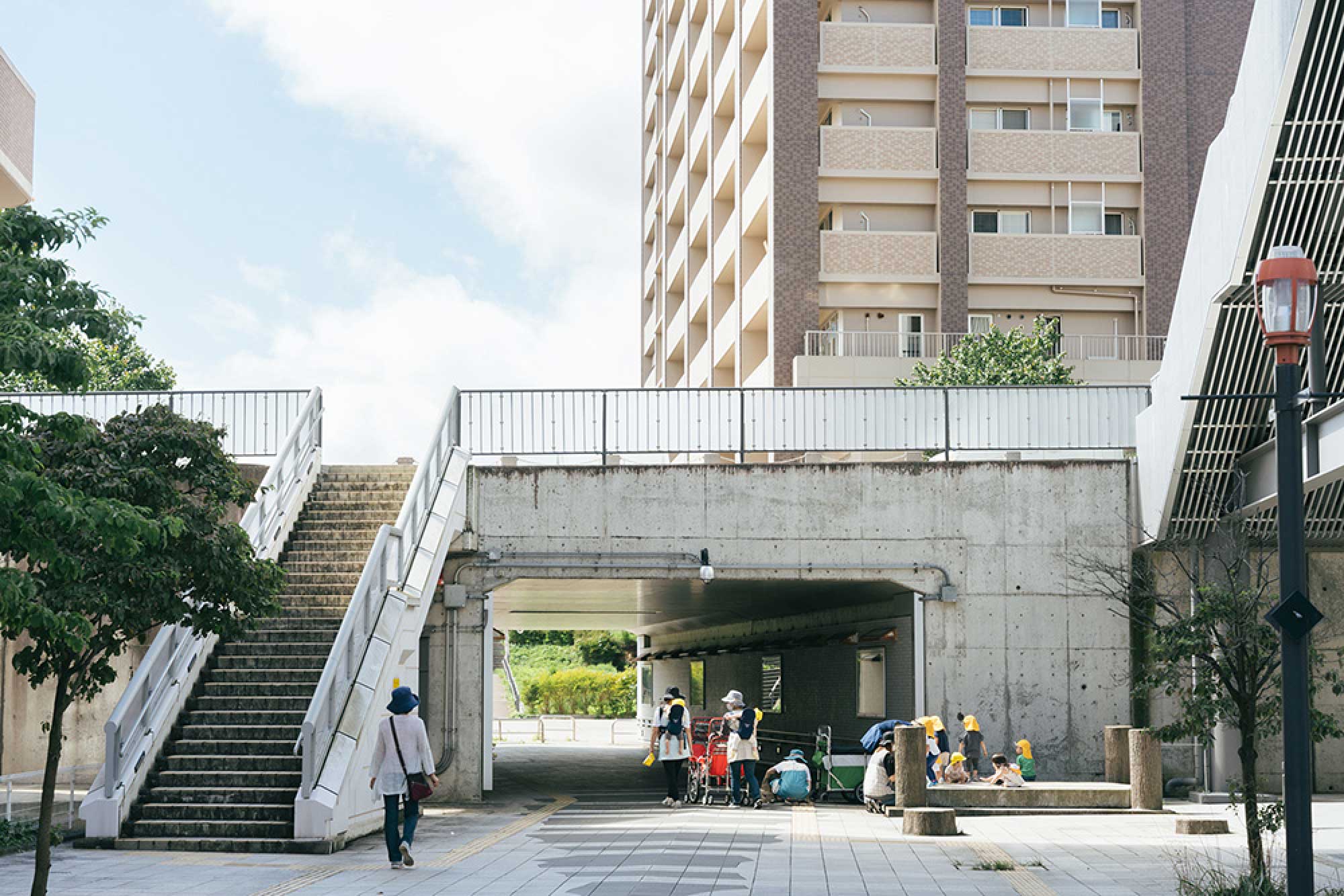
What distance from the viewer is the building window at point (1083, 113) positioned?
47000 mm

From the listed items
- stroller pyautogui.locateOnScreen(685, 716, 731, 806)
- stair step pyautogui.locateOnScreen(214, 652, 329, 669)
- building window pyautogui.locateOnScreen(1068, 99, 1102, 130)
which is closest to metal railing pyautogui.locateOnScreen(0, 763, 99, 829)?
stair step pyautogui.locateOnScreen(214, 652, 329, 669)

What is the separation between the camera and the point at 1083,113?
47094mm

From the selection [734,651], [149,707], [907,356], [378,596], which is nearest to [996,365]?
[907,356]

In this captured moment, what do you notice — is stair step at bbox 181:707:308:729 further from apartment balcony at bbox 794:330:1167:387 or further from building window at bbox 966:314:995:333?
building window at bbox 966:314:995:333

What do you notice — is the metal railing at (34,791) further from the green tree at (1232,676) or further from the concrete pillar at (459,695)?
the green tree at (1232,676)

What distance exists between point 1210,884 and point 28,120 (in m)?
22.1

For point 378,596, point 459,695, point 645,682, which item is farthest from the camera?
point 645,682

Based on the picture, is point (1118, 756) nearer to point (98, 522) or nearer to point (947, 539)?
point (947, 539)

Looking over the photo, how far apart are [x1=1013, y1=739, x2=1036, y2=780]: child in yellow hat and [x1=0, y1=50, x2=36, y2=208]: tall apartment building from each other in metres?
17.0

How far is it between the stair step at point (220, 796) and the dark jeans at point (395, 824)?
1764mm

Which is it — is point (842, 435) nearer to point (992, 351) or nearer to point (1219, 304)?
point (1219, 304)

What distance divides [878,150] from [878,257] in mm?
3188

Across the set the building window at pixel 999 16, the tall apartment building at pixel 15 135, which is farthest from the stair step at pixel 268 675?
the building window at pixel 999 16

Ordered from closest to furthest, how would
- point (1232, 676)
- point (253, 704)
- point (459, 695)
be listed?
point (1232, 676) → point (253, 704) → point (459, 695)
